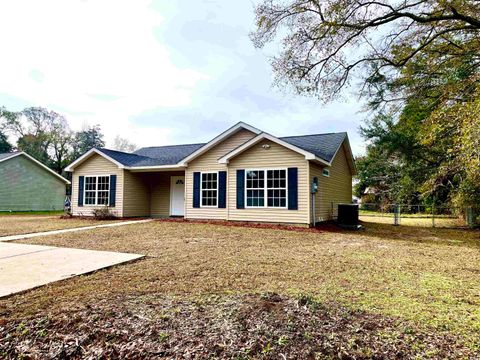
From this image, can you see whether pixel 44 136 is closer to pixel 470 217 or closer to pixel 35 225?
pixel 35 225

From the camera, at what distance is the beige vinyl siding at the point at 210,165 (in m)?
13.4

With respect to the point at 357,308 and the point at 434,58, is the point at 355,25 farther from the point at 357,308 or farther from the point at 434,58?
the point at 357,308

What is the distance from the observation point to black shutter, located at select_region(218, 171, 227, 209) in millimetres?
13086

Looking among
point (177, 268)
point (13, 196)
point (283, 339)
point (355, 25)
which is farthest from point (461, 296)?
point (13, 196)

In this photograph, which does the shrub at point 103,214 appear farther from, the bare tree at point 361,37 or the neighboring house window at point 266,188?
the bare tree at point 361,37

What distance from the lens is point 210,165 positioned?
13.7 m

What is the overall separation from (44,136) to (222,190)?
35.6 m

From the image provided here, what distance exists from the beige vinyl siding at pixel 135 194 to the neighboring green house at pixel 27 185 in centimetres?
1290

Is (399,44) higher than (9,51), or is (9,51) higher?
(399,44)

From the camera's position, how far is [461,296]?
152 inches

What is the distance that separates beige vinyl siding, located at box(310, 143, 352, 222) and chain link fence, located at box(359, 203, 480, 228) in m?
2.59

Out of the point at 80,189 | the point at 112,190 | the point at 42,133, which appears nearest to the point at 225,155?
the point at 112,190

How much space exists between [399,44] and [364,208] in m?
22.4

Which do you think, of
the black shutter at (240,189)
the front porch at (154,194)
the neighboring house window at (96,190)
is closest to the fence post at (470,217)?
the black shutter at (240,189)
